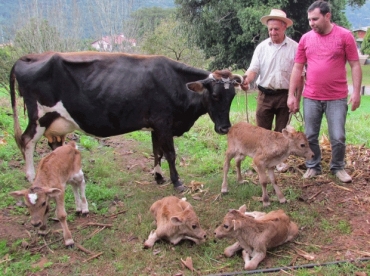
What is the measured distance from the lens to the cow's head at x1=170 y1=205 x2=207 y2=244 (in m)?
4.68

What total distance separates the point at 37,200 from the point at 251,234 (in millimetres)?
2312

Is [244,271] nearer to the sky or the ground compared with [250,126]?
nearer to the ground

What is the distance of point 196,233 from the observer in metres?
4.73

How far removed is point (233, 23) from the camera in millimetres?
24344

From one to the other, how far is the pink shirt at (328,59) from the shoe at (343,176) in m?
1.20

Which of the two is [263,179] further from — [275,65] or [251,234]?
[275,65]

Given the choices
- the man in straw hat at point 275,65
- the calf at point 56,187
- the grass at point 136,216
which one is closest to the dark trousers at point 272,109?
the man in straw hat at point 275,65

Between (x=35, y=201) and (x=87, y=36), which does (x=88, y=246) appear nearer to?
(x=35, y=201)

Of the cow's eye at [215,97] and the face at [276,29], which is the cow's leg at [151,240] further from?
the face at [276,29]

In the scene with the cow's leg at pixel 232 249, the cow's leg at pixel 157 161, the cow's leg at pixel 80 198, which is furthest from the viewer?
the cow's leg at pixel 157 161

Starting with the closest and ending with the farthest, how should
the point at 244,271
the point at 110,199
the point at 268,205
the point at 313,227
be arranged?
the point at 244,271 < the point at 313,227 < the point at 268,205 < the point at 110,199

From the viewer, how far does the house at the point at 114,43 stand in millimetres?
30859

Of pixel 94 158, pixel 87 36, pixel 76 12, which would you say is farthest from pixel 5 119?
pixel 87 36

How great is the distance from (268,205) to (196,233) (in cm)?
145
